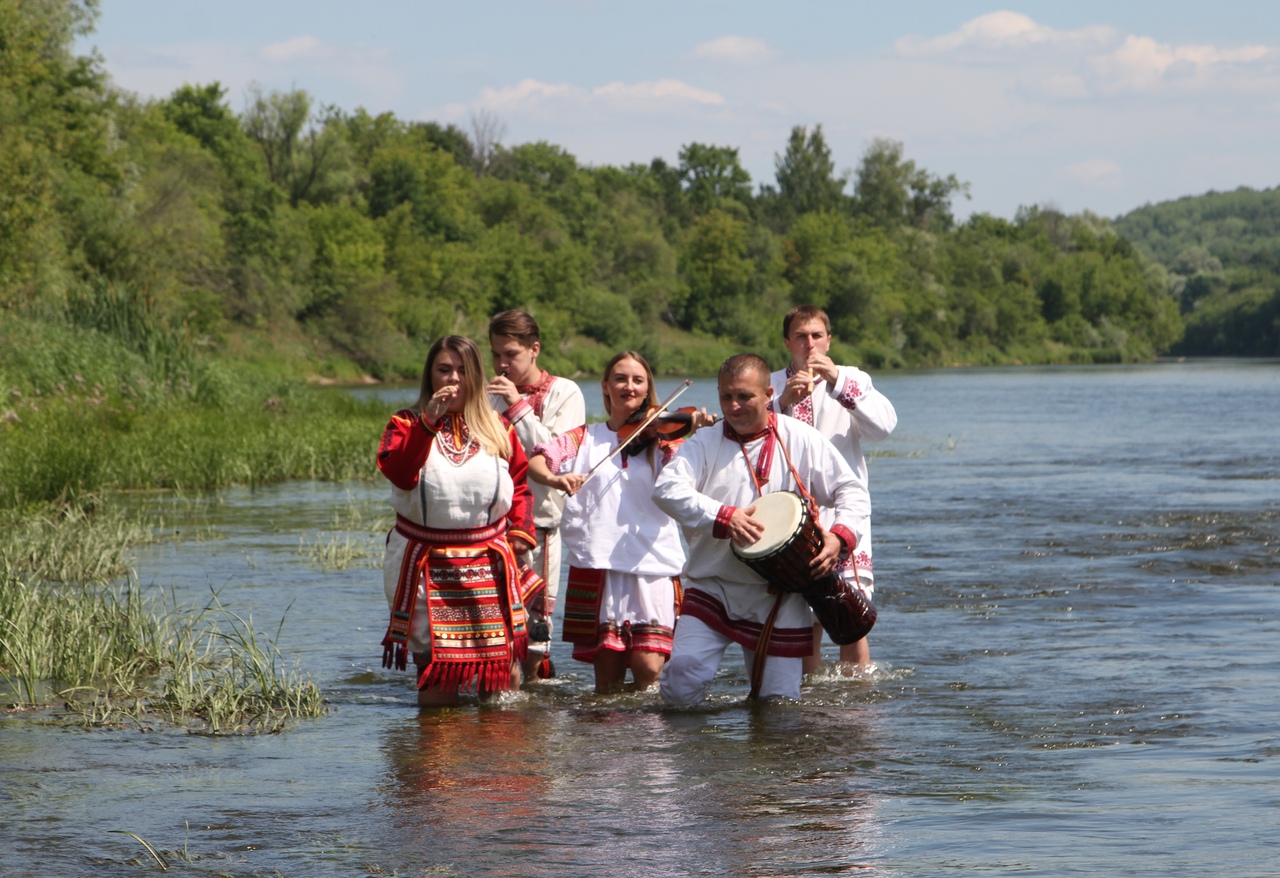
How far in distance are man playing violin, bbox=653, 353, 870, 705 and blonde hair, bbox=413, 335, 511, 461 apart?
827 millimetres

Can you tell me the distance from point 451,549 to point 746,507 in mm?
1335

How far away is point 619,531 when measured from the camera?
293 inches

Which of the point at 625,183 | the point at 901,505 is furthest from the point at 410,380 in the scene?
the point at 625,183

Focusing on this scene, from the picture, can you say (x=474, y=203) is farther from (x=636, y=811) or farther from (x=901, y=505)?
(x=636, y=811)

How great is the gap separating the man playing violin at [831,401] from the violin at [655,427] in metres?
0.53

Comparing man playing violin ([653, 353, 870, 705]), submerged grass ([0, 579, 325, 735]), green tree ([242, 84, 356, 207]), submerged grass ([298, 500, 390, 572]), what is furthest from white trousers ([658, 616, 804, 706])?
green tree ([242, 84, 356, 207])

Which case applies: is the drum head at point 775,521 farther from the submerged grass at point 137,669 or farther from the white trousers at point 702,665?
the submerged grass at point 137,669

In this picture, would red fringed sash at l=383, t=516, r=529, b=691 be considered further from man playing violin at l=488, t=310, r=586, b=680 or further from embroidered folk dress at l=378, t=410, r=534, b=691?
man playing violin at l=488, t=310, r=586, b=680

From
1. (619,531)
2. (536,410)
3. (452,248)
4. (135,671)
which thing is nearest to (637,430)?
(619,531)

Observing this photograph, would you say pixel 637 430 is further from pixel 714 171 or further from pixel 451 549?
pixel 714 171

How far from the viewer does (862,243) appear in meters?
130

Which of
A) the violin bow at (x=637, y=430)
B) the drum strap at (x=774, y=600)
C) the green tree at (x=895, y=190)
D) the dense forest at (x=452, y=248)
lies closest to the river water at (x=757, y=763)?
the drum strap at (x=774, y=600)

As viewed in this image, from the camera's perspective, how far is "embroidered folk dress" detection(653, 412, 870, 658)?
690 centimetres

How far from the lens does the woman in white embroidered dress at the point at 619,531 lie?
740 centimetres
